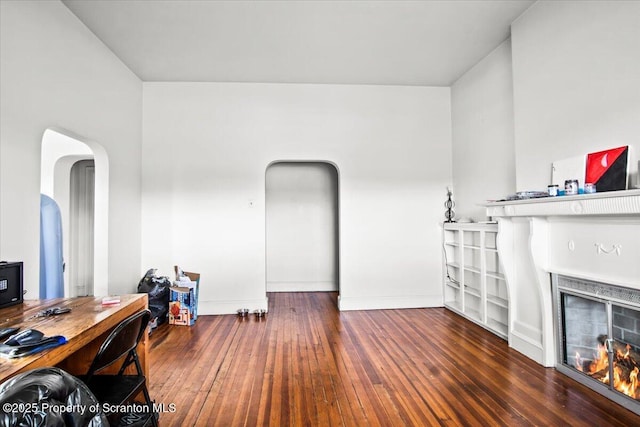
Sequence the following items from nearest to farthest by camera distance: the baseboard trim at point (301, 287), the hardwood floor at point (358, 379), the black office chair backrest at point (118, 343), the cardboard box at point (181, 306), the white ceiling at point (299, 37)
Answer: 1. the black office chair backrest at point (118, 343)
2. the hardwood floor at point (358, 379)
3. the white ceiling at point (299, 37)
4. the cardboard box at point (181, 306)
5. the baseboard trim at point (301, 287)

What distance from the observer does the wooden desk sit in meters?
1.23

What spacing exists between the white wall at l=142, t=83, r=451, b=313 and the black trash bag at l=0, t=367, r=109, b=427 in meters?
3.79

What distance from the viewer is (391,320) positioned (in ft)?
14.0

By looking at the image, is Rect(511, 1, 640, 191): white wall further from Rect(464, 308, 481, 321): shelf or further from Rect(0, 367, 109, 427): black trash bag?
Rect(0, 367, 109, 427): black trash bag

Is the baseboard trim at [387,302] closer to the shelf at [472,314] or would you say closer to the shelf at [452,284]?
the shelf at [452,284]

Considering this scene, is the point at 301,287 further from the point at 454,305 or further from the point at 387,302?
the point at 454,305

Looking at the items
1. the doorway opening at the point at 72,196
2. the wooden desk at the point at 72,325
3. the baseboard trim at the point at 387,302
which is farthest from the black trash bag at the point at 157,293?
the baseboard trim at the point at 387,302

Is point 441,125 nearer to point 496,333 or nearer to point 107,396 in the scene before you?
point 496,333

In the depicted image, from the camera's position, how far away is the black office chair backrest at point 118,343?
1.48 metres

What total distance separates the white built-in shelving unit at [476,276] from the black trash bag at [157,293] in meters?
3.82

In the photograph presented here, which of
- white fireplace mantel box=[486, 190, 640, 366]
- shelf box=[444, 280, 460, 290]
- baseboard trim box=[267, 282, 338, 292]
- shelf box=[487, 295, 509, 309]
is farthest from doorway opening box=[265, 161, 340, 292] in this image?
white fireplace mantel box=[486, 190, 640, 366]

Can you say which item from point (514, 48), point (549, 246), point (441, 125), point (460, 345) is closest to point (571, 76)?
point (514, 48)

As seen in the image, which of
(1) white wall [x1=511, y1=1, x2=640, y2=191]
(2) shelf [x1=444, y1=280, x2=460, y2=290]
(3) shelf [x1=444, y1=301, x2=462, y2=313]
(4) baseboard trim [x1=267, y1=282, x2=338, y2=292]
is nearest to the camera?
(1) white wall [x1=511, y1=1, x2=640, y2=191]

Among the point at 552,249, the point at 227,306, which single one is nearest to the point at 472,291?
the point at 552,249
